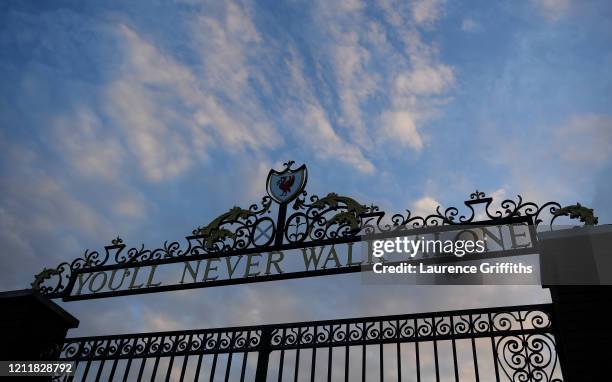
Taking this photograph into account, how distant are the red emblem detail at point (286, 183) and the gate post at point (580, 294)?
450cm

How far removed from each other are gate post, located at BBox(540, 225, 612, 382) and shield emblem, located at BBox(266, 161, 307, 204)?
433 centimetres

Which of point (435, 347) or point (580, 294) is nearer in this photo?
point (580, 294)

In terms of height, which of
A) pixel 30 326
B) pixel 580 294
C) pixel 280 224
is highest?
pixel 280 224

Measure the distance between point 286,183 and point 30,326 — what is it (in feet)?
17.2

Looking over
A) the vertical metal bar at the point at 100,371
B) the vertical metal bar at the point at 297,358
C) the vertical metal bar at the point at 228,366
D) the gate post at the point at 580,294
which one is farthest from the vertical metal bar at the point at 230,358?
the gate post at the point at 580,294

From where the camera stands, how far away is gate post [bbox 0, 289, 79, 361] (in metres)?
8.31

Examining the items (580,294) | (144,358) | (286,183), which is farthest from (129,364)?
(580,294)

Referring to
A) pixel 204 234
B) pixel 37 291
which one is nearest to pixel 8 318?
pixel 37 291

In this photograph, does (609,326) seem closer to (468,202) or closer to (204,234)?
(468,202)

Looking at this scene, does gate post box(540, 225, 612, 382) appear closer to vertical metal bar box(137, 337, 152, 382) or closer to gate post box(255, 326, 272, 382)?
gate post box(255, 326, 272, 382)

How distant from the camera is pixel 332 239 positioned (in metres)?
8.24

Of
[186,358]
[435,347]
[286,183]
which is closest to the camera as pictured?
[435,347]

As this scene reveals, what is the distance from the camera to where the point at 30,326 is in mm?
8531

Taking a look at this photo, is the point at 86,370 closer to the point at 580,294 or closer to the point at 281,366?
the point at 281,366
